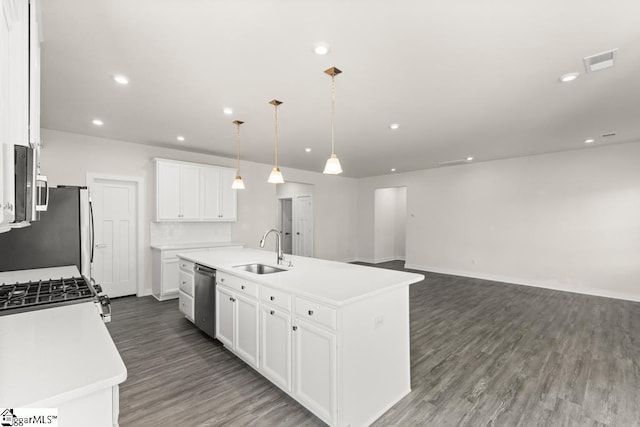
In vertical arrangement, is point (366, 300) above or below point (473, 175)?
below

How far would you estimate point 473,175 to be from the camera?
6.85 meters

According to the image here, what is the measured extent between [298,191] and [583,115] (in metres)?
6.59

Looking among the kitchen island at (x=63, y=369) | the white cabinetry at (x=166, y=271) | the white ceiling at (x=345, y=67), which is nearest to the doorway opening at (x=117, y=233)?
the white cabinetry at (x=166, y=271)

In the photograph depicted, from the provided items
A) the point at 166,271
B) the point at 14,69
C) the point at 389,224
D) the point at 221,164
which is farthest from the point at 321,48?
the point at 389,224

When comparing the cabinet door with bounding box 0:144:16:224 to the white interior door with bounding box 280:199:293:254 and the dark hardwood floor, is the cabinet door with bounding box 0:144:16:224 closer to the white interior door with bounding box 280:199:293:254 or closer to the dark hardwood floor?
the dark hardwood floor

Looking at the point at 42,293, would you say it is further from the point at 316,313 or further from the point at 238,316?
the point at 316,313

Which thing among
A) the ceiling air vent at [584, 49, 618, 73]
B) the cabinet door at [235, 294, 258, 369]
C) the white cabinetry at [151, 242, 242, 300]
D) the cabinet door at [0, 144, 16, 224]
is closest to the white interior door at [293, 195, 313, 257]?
the white cabinetry at [151, 242, 242, 300]

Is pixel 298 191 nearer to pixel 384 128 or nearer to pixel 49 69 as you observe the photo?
pixel 384 128

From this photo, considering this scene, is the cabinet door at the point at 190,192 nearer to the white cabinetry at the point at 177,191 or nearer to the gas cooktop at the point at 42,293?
the white cabinetry at the point at 177,191

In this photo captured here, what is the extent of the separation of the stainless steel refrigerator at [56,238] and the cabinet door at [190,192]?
2234 mm

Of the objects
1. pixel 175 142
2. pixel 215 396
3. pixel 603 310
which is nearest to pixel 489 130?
pixel 603 310

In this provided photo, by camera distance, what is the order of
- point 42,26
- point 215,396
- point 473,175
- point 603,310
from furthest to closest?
point 473,175 < point 603,310 < point 215,396 < point 42,26

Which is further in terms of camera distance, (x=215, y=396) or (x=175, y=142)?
(x=175, y=142)

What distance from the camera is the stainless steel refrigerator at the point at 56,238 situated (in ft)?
8.57
